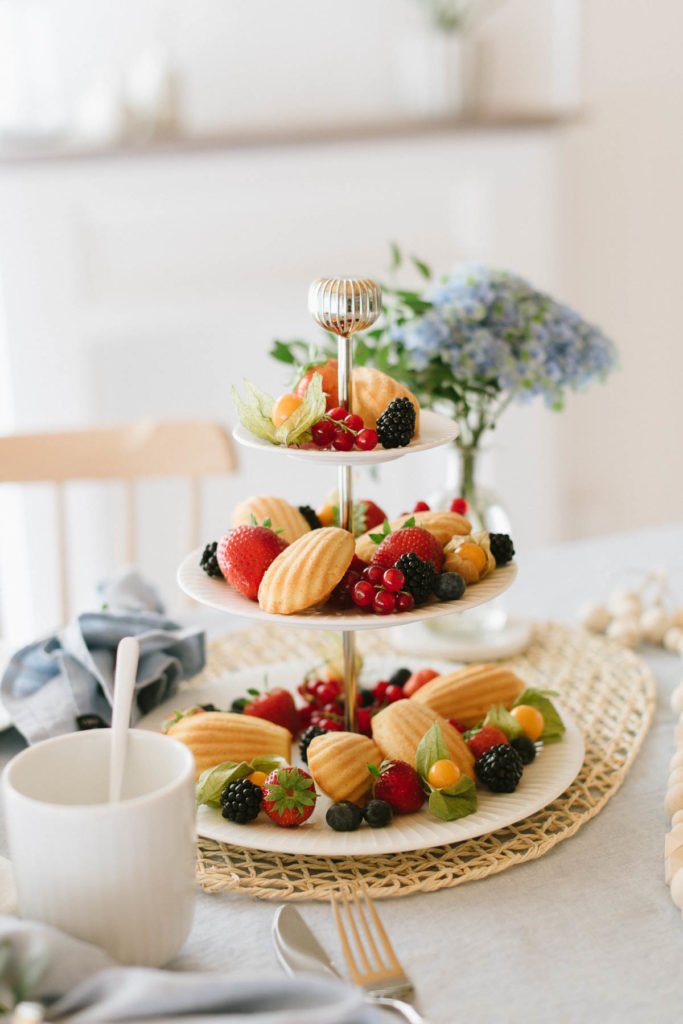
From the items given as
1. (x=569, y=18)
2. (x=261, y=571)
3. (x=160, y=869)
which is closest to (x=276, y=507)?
(x=261, y=571)

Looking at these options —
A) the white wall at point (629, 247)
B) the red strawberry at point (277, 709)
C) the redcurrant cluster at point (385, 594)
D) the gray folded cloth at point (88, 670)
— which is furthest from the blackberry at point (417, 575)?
the white wall at point (629, 247)

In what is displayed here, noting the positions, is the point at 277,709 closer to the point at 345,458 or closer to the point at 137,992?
the point at 345,458

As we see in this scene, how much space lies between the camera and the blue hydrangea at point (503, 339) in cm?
→ 127

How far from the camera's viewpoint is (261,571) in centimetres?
92

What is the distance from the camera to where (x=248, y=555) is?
93 centimetres

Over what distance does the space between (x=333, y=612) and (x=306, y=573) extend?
45 mm

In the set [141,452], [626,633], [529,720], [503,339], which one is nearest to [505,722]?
[529,720]

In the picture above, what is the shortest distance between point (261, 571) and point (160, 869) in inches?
11.0

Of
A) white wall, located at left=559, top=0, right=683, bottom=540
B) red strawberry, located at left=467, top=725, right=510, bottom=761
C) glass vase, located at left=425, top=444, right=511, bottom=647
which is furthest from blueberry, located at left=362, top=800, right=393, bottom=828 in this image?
white wall, located at left=559, top=0, right=683, bottom=540

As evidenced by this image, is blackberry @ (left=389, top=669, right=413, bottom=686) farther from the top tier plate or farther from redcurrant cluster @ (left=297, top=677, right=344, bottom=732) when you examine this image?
the top tier plate

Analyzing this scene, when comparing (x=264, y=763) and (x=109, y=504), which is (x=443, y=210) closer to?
(x=109, y=504)

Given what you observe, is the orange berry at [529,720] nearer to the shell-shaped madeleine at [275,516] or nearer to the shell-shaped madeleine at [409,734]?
the shell-shaped madeleine at [409,734]

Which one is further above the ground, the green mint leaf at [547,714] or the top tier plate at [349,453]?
the top tier plate at [349,453]

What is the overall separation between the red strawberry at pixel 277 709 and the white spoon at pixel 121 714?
283 millimetres
